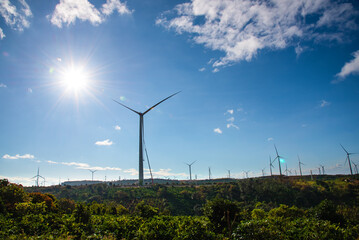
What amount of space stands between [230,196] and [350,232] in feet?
267

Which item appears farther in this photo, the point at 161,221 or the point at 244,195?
the point at 244,195

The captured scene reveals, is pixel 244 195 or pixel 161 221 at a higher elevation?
pixel 161 221

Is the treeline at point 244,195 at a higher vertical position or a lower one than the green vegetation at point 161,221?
lower

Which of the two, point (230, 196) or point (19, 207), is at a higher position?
point (19, 207)

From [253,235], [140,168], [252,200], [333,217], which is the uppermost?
[140,168]

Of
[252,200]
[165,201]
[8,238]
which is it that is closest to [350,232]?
[8,238]

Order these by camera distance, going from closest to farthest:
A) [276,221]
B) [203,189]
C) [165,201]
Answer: [276,221] < [165,201] < [203,189]

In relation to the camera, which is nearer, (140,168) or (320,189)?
(140,168)

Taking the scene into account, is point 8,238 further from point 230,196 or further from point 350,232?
point 230,196

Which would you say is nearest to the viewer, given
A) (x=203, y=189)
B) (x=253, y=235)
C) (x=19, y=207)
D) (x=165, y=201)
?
(x=253, y=235)

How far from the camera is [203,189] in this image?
10225cm

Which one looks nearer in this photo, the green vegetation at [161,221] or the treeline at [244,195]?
the green vegetation at [161,221]

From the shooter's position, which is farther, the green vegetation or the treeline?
the treeline

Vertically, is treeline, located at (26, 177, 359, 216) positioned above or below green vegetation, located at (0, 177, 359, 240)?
below
